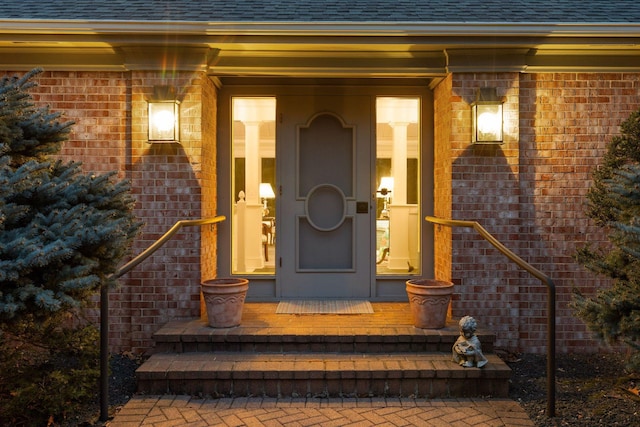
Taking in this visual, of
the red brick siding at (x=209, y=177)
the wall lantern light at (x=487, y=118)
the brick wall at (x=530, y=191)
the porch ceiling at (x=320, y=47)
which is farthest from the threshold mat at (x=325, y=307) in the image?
the porch ceiling at (x=320, y=47)

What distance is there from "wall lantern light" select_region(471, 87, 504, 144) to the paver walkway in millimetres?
2237

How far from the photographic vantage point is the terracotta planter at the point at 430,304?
4410 millimetres

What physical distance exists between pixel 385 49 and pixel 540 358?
314 cm

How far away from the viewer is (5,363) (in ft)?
11.7

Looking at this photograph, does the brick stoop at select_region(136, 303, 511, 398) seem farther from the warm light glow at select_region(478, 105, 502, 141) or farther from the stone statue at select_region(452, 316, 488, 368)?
the warm light glow at select_region(478, 105, 502, 141)

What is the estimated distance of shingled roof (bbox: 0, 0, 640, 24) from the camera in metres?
4.75

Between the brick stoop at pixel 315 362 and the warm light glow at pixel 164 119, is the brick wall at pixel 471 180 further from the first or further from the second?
the brick stoop at pixel 315 362

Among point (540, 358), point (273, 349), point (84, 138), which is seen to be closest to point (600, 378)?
point (540, 358)

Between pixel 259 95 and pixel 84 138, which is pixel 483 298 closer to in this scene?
pixel 259 95

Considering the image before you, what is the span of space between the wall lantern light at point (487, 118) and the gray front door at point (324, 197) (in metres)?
1.24

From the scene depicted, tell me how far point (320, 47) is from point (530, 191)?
2.37 meters

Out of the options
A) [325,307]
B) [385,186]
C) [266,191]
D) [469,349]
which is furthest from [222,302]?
[385,186]

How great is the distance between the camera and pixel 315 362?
4.05m

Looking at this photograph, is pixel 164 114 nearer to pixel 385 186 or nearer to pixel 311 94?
pixel 311 94
